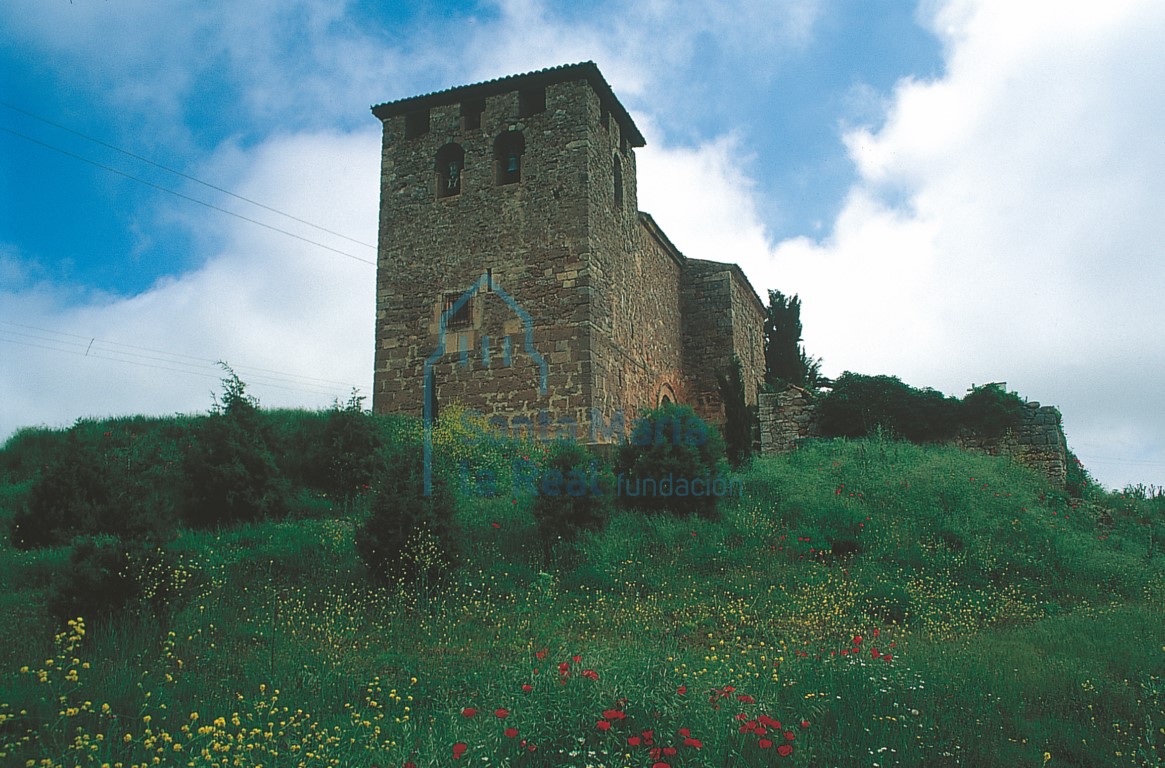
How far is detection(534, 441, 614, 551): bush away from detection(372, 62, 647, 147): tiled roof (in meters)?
9.18

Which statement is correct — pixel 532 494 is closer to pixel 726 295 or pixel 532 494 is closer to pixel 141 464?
pixel 141 464

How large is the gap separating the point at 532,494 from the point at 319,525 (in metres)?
2.75

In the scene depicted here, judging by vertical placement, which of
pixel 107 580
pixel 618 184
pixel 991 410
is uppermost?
pixel 618 184

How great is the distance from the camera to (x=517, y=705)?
207 inches

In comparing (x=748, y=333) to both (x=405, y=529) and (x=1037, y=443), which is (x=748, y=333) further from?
(x=405, y=529)

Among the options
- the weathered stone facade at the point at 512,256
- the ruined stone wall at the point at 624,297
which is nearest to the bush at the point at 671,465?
the weathered stone facade at the point at 512,256

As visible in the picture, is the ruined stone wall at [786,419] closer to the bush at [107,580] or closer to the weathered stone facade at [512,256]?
the weathered stone facade at [512,256]

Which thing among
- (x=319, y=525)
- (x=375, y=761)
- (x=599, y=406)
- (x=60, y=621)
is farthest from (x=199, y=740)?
(x=599, y=406)

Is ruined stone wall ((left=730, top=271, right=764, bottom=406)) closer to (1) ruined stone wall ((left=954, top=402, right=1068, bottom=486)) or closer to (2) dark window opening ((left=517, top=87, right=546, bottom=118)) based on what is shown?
(1) ruined stone wall ((left=954, top=402, right=1068, bottom=486))

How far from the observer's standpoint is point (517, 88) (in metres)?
17.1

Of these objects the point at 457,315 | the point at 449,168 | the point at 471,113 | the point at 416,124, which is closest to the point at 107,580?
the point at 457,315

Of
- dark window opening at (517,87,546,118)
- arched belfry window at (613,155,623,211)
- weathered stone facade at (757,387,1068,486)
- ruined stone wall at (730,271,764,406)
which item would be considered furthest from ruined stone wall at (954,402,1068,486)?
dark window opening at (517,87,546,118)

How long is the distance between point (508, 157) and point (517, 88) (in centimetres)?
138

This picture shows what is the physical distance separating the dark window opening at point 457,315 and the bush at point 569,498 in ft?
21.8
